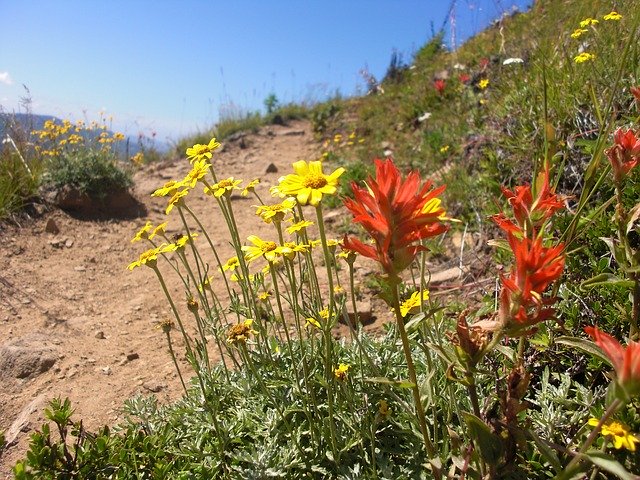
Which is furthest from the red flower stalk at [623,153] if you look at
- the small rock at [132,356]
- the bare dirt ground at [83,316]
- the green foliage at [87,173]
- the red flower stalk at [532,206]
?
the green foliage at [87,173]

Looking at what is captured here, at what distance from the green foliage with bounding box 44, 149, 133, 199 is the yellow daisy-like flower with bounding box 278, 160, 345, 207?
538 cm

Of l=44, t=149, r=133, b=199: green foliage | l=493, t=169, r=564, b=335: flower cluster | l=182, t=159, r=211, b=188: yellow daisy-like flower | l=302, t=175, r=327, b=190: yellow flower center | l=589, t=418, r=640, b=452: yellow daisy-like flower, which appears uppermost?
l=44, t=149, r=133, b=199: green foliage

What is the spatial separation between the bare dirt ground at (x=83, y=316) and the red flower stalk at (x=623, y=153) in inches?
70.4

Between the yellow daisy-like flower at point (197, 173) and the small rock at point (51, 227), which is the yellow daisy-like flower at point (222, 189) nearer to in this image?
the yellow daisy-like flower at point (197, 173)

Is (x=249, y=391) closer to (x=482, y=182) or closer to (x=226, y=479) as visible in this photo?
(x=226, y=479)

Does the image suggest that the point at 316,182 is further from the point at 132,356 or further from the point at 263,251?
the point at 132,356

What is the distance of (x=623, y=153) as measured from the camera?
58.2 inches

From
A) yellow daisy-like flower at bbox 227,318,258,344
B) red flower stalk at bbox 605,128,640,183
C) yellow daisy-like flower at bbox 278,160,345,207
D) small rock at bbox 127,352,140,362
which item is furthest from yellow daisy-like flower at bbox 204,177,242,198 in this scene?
small rock at bbox 127,352,140,362

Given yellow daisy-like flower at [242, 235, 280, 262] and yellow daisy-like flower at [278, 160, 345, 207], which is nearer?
yellow daisy-like flower at [278, 160, 345, 207]

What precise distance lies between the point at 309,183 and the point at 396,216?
0.46 m

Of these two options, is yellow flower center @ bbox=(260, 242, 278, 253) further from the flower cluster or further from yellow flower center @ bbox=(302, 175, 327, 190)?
the flower cluster

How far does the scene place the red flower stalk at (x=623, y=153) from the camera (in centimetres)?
146

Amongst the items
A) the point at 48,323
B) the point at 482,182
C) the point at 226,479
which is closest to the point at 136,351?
the point at 48,323

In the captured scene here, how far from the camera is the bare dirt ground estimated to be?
9.53 ft
